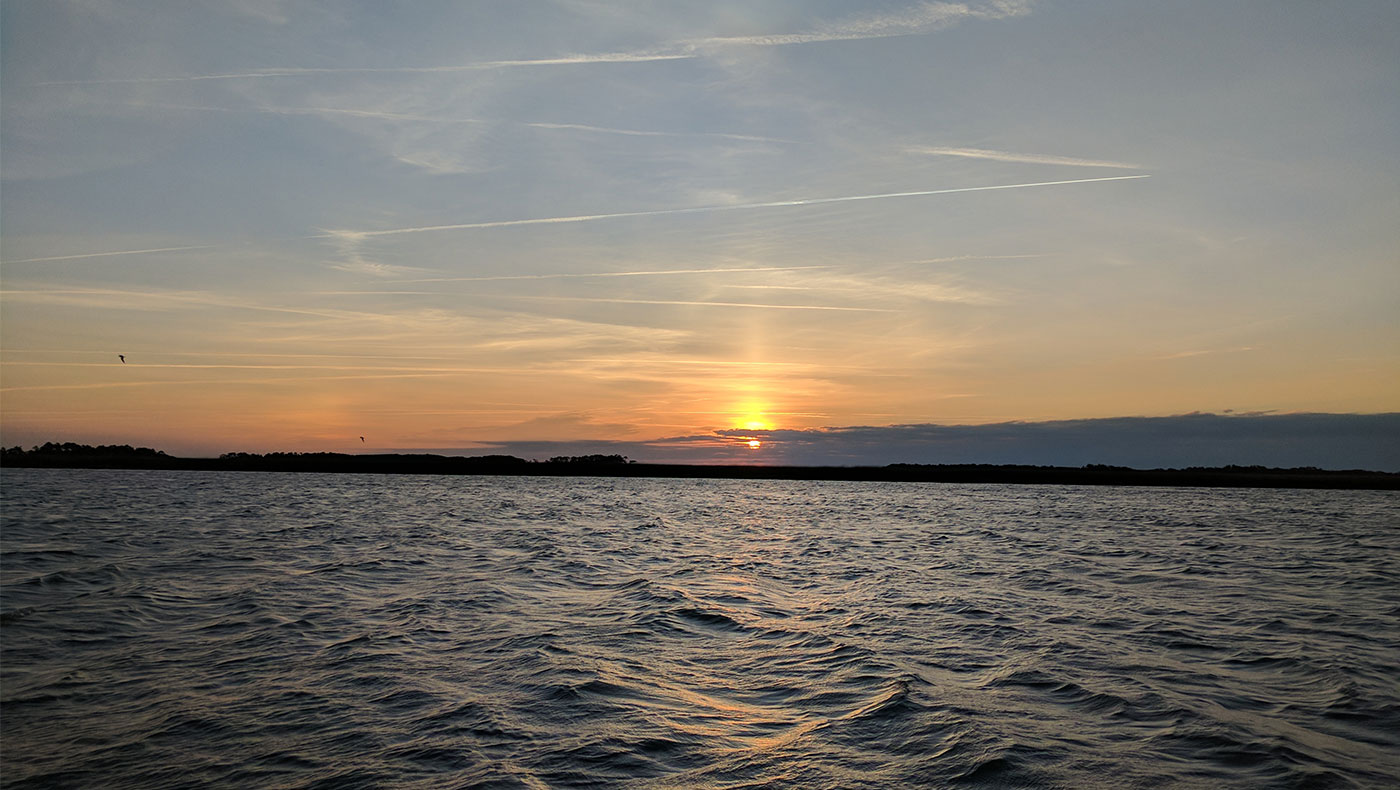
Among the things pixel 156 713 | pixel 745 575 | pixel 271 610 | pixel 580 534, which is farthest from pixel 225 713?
pixel 580 534

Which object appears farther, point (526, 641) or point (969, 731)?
point (526, 641)

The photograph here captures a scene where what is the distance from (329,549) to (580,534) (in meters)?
13.2

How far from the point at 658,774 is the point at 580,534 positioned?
110 feet

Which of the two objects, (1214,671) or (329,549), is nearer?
(1214,671)

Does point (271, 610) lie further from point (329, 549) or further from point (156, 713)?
point (329, 549)

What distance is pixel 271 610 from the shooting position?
19.2 m

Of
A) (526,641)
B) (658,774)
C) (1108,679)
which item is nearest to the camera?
(658,774)

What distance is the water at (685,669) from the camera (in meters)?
9.77

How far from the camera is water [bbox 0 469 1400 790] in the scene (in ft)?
32.1

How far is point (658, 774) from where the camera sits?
31.2ft

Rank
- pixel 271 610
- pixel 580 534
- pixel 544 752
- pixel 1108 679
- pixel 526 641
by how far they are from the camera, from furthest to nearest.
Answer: pixel 580 534 < pixel 271 610 < pixel 526 641 < pixel 1108 679 < pixel 544 752

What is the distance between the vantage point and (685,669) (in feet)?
47.3

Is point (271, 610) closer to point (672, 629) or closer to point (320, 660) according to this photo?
point (320, 660)

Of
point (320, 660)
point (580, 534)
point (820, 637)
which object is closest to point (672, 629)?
point (820, 637)
